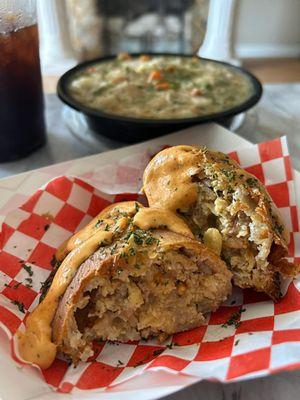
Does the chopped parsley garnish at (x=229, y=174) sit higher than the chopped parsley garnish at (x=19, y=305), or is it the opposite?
the chopped parsley garnish at (x=229, y=174)

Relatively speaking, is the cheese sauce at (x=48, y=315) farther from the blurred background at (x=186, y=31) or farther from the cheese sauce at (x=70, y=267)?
the blurred background at (x=186, y=31)

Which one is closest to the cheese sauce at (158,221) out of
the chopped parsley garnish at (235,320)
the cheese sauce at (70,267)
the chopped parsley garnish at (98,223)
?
the cheese sauce at (70,267)

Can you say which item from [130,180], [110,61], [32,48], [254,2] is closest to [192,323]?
[130,180]

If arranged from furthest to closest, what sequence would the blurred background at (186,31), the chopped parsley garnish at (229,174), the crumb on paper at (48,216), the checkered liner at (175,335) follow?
the blurred background at (186,31), the crumb on paper at (48,216), the chopped parsley garnish at (229,174), the checkered liner at (175,335)

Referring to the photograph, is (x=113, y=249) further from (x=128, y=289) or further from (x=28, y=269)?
(x=28, y=269)

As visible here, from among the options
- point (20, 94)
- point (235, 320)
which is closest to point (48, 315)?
point (235, 320)

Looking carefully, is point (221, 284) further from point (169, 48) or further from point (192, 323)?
point (169, 48)
